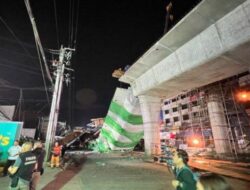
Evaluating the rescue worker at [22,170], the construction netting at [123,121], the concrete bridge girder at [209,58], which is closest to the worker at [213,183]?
the rescue worker at [22,170]

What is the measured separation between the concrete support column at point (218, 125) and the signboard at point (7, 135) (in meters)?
19.8

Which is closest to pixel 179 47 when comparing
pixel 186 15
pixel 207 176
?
pixel 186 15

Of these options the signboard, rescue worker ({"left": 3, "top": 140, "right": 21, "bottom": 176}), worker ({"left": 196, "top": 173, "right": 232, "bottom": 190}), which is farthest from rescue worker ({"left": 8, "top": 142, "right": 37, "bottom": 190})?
the signboard

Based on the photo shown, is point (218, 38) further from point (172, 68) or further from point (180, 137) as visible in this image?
point (180, 137)

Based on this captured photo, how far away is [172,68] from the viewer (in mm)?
11312

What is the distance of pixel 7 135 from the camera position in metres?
10.1

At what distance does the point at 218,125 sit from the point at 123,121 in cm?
1131

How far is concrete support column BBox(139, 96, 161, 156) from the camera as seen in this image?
15305 mm

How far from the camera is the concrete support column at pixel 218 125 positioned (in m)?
19.7

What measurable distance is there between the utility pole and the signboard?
2721 mm

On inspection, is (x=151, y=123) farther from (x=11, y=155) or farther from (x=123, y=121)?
(x=11, y=155)

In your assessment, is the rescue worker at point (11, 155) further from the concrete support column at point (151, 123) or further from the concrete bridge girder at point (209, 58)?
the concrete support column at point (151, 123)

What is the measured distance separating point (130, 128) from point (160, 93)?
646 cm

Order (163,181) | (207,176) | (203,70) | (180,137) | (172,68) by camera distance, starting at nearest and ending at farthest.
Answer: (207,176)
(163,181)
(203,70)
(172,68)
(180,137)
